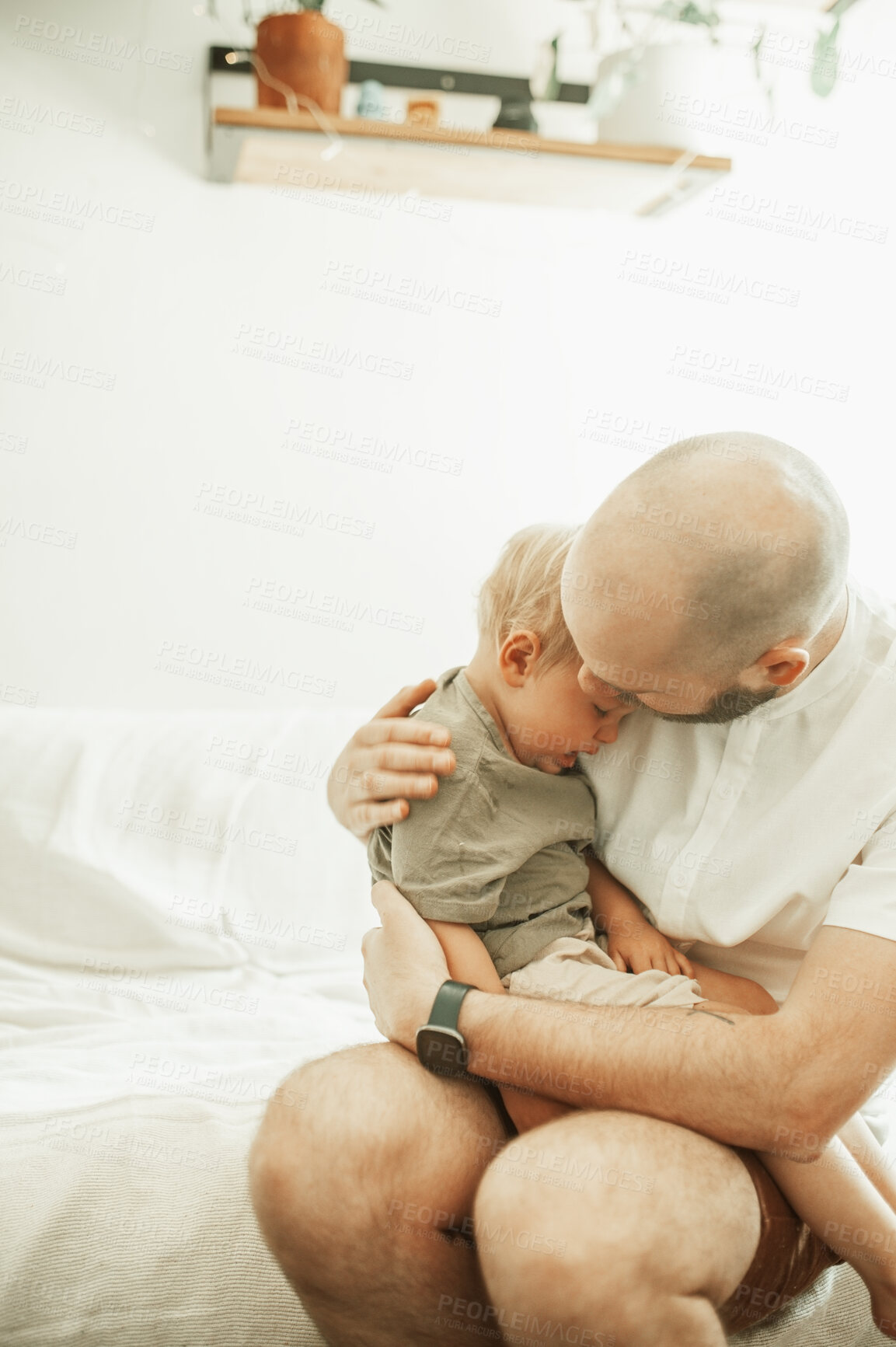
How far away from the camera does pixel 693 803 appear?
1.24 meters

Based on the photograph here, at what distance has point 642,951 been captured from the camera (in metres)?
1.22

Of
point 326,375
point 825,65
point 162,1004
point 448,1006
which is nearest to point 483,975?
point 448,1006

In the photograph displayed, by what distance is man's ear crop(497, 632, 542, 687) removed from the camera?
1196mm

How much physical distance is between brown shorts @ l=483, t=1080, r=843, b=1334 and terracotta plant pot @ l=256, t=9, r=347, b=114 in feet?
6.62

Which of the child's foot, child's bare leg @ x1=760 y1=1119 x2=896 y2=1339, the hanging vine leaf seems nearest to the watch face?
child's bare leg @ x1=760 y1=1119 x2=896 y2=1339

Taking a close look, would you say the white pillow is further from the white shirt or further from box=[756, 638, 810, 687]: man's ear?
box=[756, 638, 810, 687]: man's ear

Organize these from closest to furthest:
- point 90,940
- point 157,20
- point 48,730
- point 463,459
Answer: point 90,940 → point 48,730 → point 157,20 → point 463,459

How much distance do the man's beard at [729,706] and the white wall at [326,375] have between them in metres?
1.60

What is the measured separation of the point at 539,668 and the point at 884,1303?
746mm

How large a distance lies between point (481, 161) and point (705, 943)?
5.43 ft

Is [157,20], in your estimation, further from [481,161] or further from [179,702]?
[179,702]

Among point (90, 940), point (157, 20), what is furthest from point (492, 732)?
point (157, 20)

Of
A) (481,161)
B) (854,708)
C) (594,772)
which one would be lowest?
(594,772)

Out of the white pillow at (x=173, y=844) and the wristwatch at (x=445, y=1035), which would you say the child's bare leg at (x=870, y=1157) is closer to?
the wristwatch at (x=445, y=1035)
